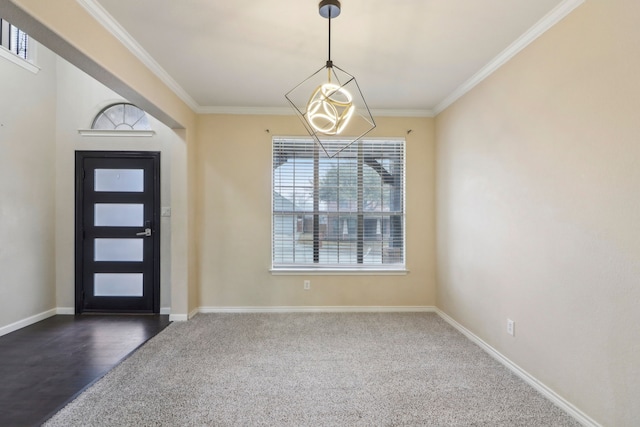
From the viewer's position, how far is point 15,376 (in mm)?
2289

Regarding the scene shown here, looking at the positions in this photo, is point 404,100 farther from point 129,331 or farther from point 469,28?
point 129,331

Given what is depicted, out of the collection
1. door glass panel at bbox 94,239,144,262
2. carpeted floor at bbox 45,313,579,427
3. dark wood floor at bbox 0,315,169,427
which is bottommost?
carpeted floor at bbox 45,313,579,427

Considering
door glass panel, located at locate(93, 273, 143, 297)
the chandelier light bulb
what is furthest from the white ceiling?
door glass panel, located at locate(93, 273, 143, 297)

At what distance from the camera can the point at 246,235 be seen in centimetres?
382

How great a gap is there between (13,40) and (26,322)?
3.36 m

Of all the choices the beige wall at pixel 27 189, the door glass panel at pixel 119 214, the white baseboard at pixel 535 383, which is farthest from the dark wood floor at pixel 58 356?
the white baseboard at pixel 535 383

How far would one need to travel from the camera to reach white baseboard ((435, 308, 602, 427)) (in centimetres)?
180

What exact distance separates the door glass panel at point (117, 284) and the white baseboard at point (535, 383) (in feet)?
13.4

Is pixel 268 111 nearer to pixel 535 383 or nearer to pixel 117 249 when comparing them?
pixel 117 249

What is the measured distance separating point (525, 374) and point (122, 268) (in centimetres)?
452

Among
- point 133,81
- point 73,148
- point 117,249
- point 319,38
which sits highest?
point 319,38

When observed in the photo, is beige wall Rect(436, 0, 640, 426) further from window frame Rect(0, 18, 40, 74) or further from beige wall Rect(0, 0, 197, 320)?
window frame Rect(0, 18, 40, 74)

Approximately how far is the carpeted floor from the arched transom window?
2.69 metres

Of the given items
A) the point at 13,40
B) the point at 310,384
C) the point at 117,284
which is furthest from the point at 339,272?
the point at 13,40
